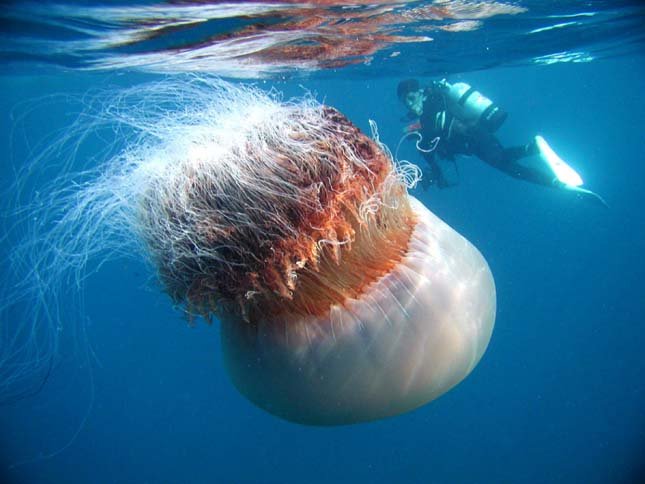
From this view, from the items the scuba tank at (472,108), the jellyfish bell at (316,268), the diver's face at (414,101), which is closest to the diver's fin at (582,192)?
Answer: the scuba tank at (472,108)

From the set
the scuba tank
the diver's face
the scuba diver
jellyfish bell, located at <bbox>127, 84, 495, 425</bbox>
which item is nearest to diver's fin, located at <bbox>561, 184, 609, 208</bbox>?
the scuba diver

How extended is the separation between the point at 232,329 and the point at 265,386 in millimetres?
408

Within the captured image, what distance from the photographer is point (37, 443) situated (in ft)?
95.8

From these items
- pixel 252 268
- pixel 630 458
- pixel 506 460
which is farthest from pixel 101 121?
pixel 630 458

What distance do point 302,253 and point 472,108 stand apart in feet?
28.6

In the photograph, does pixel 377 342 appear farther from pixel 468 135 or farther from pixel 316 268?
pixel 468 135

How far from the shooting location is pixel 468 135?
9828 mm

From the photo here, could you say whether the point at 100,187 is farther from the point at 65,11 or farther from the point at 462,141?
the point at 462,141

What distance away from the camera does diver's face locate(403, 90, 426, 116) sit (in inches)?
386

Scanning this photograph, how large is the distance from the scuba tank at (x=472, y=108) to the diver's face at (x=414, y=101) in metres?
0.58

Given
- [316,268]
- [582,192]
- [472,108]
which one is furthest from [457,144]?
[316,268]

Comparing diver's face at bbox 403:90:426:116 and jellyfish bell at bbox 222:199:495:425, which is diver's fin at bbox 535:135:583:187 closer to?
diver's face at bbox 403:90:426:116

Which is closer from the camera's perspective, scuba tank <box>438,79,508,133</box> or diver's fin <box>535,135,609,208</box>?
scuba tank <box>438,79,508,133</box>

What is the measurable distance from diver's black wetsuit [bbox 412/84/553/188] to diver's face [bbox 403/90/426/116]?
40cm
